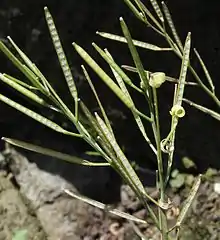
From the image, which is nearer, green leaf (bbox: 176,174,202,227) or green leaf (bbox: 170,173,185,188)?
green leaf (bbox: 176,174,202,227)

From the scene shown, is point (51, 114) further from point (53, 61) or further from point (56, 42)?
point (56, 42)

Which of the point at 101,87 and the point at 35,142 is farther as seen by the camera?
the point at 35,142

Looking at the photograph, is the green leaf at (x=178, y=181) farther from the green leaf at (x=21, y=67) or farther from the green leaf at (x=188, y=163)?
the green leaf at (x=21, y=67)

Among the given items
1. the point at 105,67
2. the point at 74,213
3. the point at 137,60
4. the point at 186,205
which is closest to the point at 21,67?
the point at 137,60

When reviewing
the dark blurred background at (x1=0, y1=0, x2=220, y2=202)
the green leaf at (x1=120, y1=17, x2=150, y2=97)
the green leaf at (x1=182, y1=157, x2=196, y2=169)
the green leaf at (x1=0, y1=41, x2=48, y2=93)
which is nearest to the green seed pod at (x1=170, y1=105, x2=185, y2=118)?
the green leaf at (x1=120, y1=17, x2=150, y2=97)

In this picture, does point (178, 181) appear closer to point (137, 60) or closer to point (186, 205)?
point (186, 205)

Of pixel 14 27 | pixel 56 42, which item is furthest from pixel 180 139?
pixel 56 42

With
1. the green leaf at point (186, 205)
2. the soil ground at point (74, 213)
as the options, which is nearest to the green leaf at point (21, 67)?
the green leaf at point (186, 205)

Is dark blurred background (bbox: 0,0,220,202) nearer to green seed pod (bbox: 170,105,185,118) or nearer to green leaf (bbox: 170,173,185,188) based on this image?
green leaf (bbox: 170,173,185,188)
